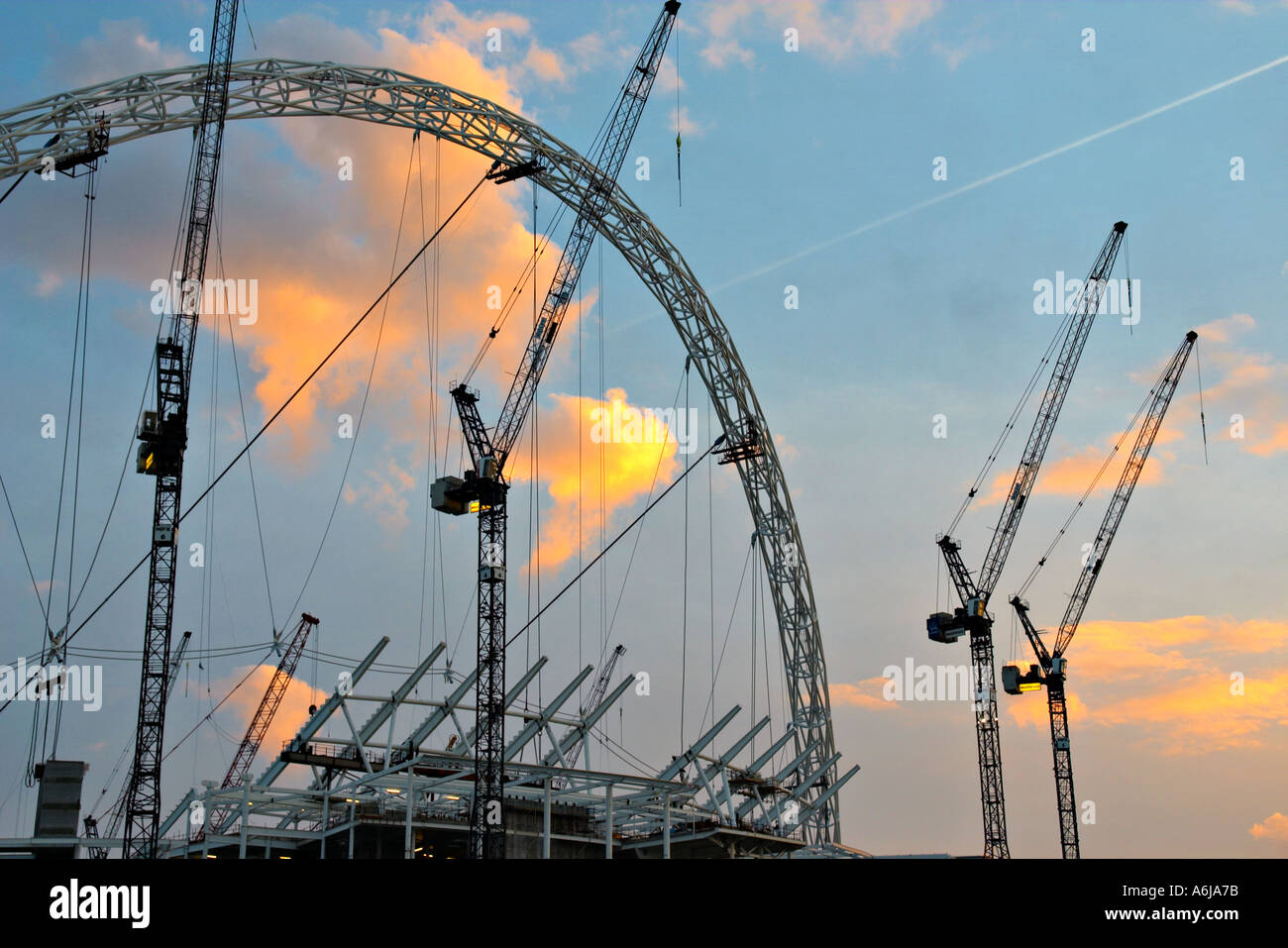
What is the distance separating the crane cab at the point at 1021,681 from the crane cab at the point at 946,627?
35.9ft

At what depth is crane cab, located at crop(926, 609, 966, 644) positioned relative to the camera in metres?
124

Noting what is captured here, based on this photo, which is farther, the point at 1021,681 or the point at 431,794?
the point at 1021,681

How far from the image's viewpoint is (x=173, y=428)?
71.3 meters

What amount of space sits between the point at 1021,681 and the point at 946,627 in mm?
13145

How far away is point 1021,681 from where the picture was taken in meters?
132

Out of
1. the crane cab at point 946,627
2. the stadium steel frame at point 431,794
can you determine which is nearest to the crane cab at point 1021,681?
the crane cab at point 946,627

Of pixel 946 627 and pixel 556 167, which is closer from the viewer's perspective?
pixel 556 167

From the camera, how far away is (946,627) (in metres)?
125

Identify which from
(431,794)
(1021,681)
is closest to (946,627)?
(1021,681)

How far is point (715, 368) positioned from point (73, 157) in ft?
160

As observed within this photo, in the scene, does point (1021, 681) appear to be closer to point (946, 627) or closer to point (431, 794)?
point (946, 627)
